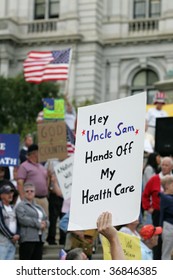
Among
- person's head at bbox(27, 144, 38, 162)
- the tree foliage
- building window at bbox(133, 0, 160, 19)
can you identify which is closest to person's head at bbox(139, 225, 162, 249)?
person's head at bbox(27, 144, 38, 162)

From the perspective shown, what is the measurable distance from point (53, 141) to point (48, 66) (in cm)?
775

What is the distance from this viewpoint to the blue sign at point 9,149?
40.2 feet

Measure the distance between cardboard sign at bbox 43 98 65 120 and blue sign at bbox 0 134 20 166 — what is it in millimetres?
3644

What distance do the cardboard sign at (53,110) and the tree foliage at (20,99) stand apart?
17.7 m

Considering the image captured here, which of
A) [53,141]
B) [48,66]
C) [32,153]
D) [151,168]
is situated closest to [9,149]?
[53,141]

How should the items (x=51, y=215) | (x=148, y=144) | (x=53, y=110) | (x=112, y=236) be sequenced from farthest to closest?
(x=148, y=144) → (x=53, y=110) → (x=51, y=215) → (x=112, y=236)

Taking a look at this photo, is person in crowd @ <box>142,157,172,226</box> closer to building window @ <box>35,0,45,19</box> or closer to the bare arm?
the bare arm

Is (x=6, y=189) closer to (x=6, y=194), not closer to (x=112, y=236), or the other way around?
(x=6, y=194)

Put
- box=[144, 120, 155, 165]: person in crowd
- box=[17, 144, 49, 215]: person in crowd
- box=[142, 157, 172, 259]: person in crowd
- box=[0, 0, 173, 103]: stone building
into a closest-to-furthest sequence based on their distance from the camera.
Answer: box=[142, 157, 172, 259]: person in crowd
box=[17, 144, 49, 215]: person in crowd
box=[144, 120, 155, 165]: person in crowd
box=[0, 0, 173, 103]: stone building

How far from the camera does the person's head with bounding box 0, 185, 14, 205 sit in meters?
9.59

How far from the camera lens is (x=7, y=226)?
31.6 ft

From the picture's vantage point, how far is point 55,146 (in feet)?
40.7
